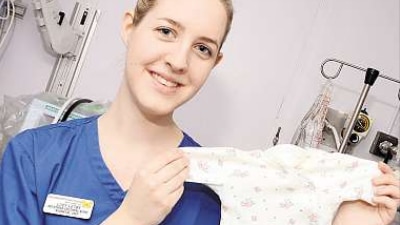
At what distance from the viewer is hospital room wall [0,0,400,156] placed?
5.08ft

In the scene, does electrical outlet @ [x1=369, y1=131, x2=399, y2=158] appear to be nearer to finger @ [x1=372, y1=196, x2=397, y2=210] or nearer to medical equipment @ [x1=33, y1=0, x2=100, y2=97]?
finger @ [x1=372, y1=196, x2=397, y2=210]

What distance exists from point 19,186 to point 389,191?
0.74 metres

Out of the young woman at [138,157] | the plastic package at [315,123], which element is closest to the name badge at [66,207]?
the young woman at [138,157]

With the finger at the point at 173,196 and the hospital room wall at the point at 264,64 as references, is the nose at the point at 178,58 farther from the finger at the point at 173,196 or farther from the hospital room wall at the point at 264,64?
the hospital room wall at the point at 264,64

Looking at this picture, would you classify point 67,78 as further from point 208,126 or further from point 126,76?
point 126,76

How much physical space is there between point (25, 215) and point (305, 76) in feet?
4.25

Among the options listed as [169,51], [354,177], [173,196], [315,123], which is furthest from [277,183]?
[315,123]

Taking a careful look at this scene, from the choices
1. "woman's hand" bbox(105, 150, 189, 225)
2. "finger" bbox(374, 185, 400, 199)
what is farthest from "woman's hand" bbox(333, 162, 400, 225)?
"woman's hand" bbox(105, 150, 189, 225)

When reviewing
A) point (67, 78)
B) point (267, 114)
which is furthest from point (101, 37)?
point (267, 114)

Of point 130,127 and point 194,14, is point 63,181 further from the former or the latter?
point 194,14

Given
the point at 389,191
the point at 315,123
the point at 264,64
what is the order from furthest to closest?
the point at 264,64 < the point at 315,123 < the point at 389,191

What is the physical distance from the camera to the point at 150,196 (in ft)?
2.21

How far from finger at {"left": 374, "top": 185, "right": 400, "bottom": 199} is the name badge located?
0.59 m

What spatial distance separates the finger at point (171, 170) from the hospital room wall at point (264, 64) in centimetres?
88
